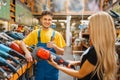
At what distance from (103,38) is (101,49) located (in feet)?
0.28

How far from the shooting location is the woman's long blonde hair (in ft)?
5.23

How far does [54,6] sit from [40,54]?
343 inches

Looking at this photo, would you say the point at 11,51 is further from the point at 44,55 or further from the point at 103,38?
the point at 103,38

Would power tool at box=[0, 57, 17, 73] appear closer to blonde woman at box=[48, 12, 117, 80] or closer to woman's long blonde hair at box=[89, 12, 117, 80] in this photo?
blonde woman at box=[48, 12, 117, 80]

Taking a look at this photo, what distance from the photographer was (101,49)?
1.61m

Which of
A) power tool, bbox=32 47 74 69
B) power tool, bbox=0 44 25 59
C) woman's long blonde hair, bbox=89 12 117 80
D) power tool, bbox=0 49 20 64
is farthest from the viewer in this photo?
power tool, bbox=0 44 25 59

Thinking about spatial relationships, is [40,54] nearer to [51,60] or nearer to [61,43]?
[51,60]

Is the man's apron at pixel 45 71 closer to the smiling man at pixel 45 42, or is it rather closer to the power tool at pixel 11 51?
the smiling man at pixel 45 42

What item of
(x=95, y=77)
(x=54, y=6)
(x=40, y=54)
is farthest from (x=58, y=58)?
(x=54, y=6)

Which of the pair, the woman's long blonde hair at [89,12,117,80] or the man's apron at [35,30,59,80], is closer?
the woman's long blonde hair at [89,12,117,80]

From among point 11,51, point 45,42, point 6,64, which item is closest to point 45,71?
point 45,42

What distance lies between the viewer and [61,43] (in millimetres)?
2711

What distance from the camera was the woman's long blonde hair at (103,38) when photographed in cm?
159

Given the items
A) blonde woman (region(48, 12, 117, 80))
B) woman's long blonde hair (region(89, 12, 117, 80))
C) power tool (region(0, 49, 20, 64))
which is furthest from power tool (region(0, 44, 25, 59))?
woman's long blonde hair (region(89, 12, 117, 80))
